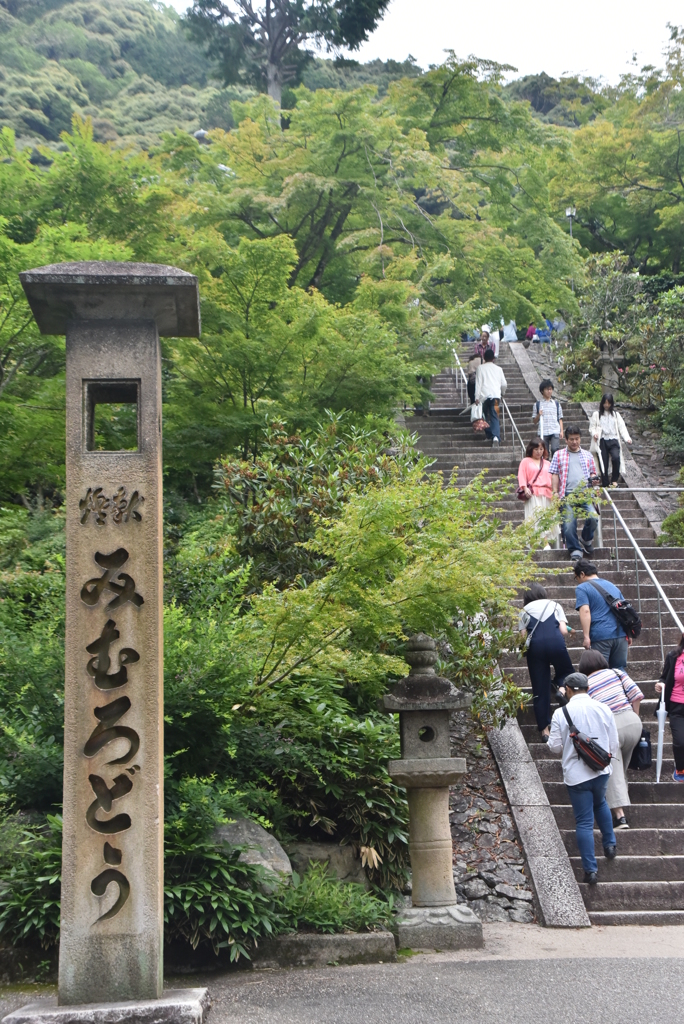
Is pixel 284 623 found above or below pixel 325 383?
below

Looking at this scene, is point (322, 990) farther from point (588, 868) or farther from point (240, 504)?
point (240, 504)

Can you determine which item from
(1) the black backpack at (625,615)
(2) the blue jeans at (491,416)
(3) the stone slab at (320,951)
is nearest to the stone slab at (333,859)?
(3) the stone slab at (320,951)

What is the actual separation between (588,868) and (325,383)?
7516 millimetres

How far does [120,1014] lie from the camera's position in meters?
4.61

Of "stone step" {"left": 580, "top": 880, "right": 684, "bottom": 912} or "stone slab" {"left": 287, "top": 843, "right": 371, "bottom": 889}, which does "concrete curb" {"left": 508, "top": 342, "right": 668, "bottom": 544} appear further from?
"stone slab" {"left": 287, "top": 843, "right": 371, "bottom": 889}

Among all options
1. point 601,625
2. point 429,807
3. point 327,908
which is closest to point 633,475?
point 601,625

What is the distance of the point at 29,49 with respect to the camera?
57812mm

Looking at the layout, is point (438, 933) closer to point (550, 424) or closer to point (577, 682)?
point (577, 682)

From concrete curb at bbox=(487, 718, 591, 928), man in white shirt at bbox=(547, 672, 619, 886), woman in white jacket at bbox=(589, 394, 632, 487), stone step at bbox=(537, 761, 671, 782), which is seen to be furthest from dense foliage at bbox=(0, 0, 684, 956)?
woman in white jacket at bbox=(589, 394, 632, 487)

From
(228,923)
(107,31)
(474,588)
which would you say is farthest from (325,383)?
(107,31)

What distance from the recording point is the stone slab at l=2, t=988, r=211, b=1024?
458 centimetres

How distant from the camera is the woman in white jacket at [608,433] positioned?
44.9 feet

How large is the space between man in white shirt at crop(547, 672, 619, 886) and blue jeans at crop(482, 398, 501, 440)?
995 centimetres

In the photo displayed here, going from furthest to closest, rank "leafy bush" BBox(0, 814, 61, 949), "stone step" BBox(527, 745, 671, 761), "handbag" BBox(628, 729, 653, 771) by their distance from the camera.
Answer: "stone step" BBox(527, 745, 671, 761) < "handbag" BBox(628, 729, 653, 771) < "leafy bush" BBox(0, 814, 61, 949)
